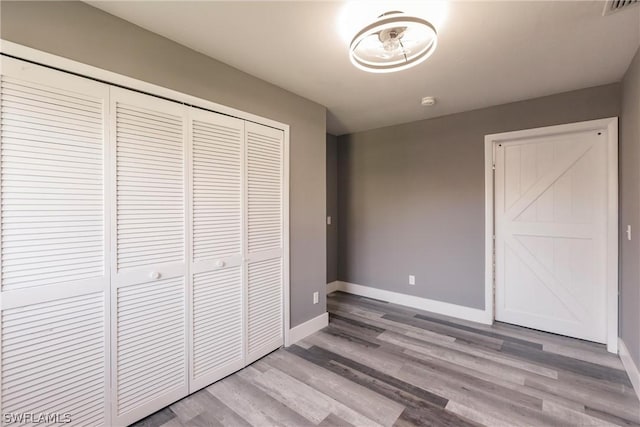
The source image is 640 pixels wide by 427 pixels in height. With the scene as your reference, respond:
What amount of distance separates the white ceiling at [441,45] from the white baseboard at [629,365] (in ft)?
7.47

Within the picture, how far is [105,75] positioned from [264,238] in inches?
60.0

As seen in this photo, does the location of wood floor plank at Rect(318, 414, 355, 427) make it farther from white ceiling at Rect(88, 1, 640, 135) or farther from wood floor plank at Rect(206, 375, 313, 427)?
white ceiling at Rect(88, 1, 640, 135)

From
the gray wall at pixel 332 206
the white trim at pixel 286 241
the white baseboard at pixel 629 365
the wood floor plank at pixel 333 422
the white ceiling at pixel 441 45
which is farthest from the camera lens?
the gray wall at pixel 332 206

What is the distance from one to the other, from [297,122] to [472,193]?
2.17 metres

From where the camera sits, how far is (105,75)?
61.1 inches

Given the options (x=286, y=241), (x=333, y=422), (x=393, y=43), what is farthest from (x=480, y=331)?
(x=393, y=43)

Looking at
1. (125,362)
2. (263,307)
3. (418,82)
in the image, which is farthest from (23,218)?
(418,82)

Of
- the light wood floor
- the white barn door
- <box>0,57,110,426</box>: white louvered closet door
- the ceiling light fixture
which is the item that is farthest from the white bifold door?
the white barn door

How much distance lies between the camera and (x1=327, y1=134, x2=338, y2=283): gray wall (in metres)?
4.27

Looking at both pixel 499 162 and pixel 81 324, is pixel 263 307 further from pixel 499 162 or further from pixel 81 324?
pixel 499 162

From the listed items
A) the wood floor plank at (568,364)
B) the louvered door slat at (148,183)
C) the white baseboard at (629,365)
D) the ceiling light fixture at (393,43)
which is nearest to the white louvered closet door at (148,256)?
the louvered door slat at (148,183)

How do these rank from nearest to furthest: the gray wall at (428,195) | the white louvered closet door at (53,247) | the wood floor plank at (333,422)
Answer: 1. the white louvered closet door at (53,247)
2. the wood floor plank at (333,422)
3. the gray wall at (428,195)

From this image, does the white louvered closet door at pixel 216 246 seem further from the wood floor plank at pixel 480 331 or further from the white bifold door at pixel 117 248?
the wood floor plank at pixel 480 331

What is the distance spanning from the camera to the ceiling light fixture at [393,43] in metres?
1.42
